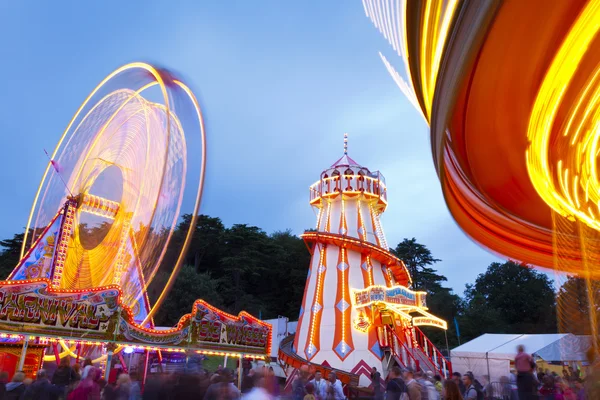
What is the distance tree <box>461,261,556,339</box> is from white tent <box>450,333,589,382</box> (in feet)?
77.2

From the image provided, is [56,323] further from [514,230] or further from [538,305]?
[538,305]

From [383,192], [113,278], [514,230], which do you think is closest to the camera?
[514,230]

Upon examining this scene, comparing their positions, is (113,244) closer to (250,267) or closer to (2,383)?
(2,383)

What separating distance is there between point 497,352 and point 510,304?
34390 millimetres

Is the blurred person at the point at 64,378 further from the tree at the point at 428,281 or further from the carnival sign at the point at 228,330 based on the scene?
the tree at the point at 428,281

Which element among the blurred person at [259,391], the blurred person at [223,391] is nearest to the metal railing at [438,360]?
the blurred person at [259,391]

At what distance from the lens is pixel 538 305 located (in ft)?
169

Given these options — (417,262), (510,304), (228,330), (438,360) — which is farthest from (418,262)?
(228,330)

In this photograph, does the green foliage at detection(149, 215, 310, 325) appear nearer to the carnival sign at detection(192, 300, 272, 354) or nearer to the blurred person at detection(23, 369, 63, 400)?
the carnival sign at detection(192, 300, 272, 354)

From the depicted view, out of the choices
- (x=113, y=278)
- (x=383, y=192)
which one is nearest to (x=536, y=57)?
(x=113, y=278)

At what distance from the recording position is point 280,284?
49.8 meters

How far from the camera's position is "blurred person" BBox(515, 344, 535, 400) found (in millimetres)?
7586

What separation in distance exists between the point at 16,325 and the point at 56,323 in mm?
1062

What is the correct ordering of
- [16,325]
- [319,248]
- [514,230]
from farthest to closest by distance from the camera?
[319,248] < [16,325] < [514,230]
